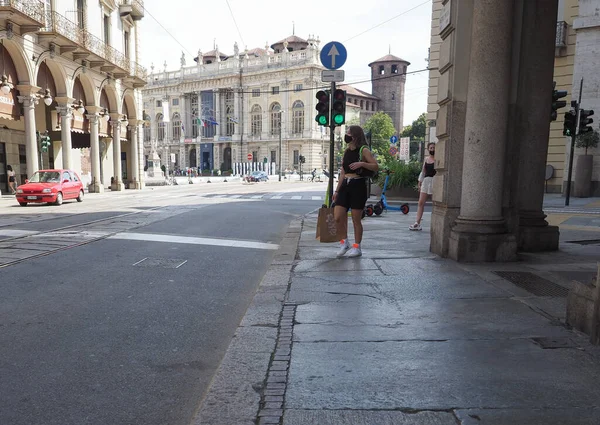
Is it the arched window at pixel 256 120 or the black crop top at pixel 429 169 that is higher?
the arched window at pixel 256 120

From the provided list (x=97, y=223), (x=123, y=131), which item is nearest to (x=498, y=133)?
(x=97, y=223)

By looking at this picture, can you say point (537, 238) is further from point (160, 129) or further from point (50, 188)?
point (160, 129)

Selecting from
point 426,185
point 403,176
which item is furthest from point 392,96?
point 426,185

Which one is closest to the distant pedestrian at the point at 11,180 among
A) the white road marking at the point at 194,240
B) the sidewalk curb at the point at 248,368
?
the white road marking at the point at 194,240

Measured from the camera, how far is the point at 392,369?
3.00 m

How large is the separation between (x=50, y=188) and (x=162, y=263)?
14.5 m

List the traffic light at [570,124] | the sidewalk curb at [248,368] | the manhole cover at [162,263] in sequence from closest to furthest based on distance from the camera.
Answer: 1. the sidewalk curb at [248,368]
2. the manhole cover at [162,263]
3. the traffic light at [570,124]

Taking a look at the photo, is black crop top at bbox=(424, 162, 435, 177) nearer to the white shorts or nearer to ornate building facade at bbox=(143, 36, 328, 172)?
the white shorts

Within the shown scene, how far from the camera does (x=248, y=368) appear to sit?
3.12 metres

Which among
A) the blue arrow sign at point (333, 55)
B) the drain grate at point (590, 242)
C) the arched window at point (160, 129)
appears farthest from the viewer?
the arched window at point (160, 129)

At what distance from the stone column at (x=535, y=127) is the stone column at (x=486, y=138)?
0.69m

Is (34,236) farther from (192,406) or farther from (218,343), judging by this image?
(192,406)

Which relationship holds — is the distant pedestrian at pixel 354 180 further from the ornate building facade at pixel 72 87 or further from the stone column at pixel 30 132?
the stone column at pixel 30 132

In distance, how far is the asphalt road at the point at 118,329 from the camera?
9.18ft
